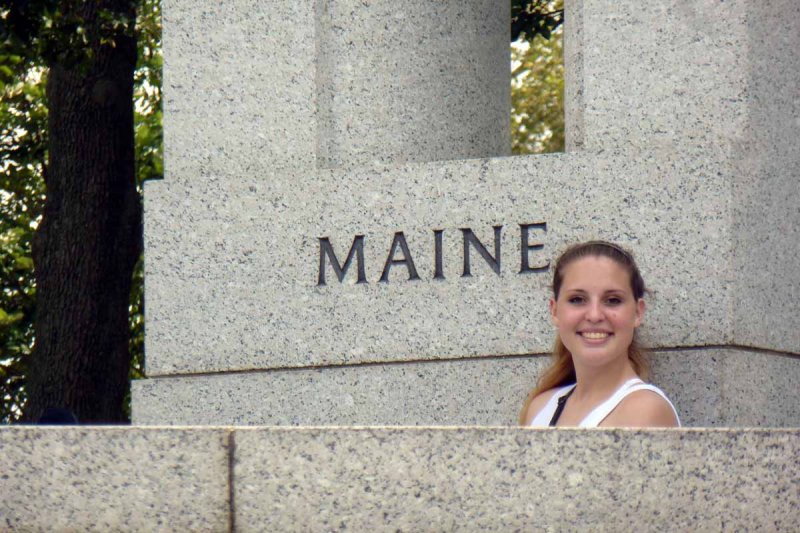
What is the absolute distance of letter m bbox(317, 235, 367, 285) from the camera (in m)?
5.78

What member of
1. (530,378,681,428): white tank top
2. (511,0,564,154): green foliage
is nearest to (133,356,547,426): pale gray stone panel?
(530,378,681,428): white tank top

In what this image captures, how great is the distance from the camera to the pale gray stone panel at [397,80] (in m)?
6.11

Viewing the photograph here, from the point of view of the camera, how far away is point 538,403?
5.31 meters

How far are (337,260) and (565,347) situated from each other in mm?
1070

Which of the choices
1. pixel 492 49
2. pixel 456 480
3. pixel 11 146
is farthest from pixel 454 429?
pixel 11 146

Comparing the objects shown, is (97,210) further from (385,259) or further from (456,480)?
(456,480)

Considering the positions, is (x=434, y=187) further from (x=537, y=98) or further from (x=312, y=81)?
(x=537, y=98)

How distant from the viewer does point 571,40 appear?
5746mm

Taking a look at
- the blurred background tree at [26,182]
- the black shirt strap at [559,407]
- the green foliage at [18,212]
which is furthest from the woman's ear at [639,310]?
the green foliage at [18,212]

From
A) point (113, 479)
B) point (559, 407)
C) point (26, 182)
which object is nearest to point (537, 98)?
point (26, 182)

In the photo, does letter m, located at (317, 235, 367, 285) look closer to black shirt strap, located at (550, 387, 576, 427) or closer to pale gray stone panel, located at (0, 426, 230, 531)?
black shirt strap, located at (550, 387, 576, 427)

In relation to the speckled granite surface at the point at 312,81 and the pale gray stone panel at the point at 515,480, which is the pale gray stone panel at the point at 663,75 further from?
the pale gray stone panel at the point at 515,480

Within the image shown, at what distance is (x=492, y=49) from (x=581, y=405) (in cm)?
203

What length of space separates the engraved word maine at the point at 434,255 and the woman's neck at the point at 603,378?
2.01 feet
